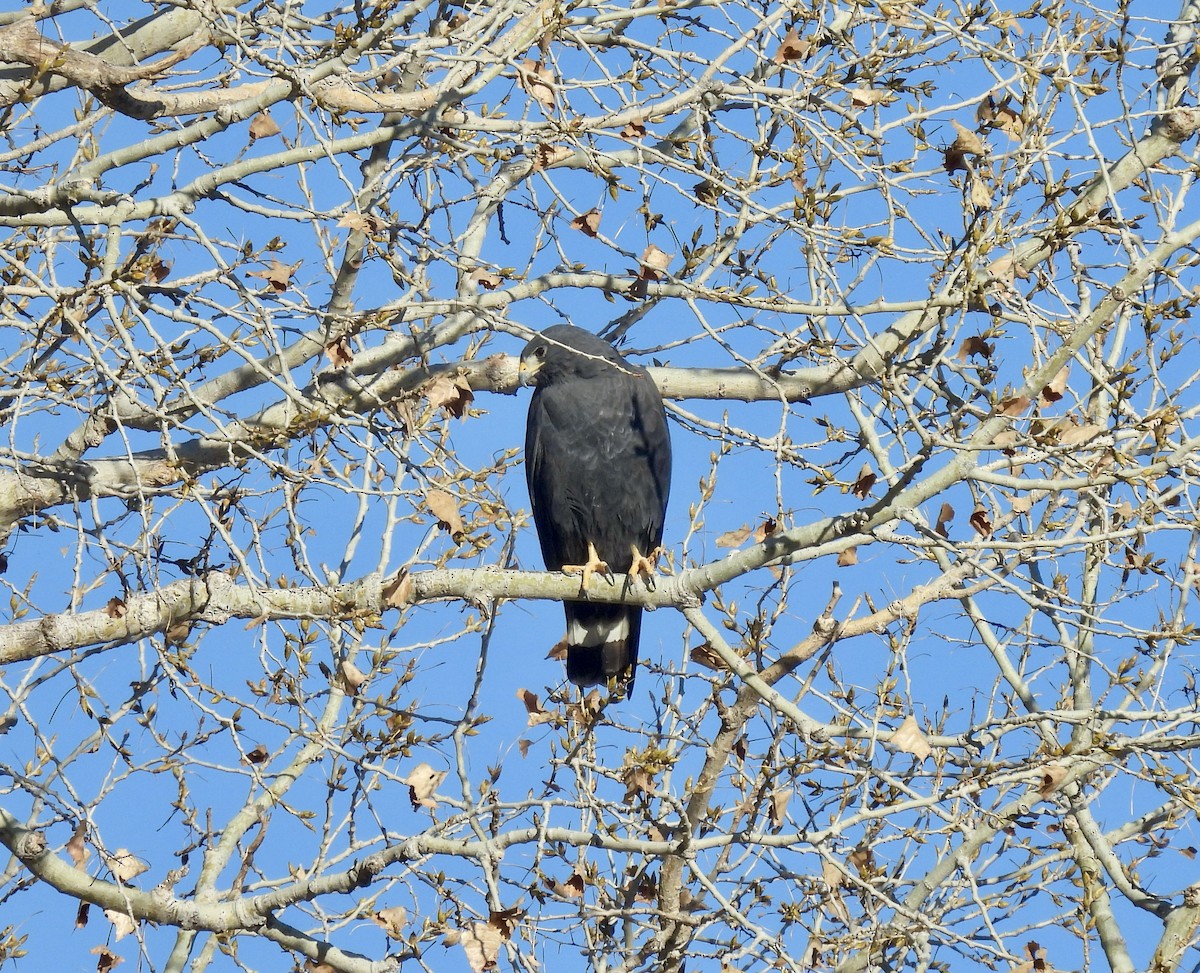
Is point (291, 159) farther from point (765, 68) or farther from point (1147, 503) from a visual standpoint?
point (1147, 503)

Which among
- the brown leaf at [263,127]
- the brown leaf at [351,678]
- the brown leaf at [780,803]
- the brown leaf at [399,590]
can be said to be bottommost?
the brown leaf at [780,803]

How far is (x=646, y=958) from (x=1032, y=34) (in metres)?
3.70

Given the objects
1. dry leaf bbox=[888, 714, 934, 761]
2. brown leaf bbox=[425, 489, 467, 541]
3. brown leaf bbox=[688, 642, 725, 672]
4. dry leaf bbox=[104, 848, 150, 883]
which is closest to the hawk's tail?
brown leaf bbox=[688, 642, 725, 672]

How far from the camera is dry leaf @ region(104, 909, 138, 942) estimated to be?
163 inches

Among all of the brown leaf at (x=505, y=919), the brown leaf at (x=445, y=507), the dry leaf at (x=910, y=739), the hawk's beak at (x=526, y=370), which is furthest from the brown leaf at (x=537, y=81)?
the brown leaf at (x=505, y=919)

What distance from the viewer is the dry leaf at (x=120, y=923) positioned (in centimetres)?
413

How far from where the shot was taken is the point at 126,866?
13.4 feet

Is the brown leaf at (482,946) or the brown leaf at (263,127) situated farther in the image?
the brown leaf at (263,127)

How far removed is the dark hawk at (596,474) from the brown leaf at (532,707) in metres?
1.49

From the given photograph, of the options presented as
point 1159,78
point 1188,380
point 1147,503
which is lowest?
point 1147,503

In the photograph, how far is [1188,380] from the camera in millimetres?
4488

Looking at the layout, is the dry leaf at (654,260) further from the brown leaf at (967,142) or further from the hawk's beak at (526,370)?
the hawk's beak at (526,370)

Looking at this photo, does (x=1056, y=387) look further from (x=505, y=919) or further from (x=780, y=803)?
(x=505, y=919)

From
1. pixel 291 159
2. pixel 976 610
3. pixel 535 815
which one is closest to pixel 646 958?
pixel 535 815
